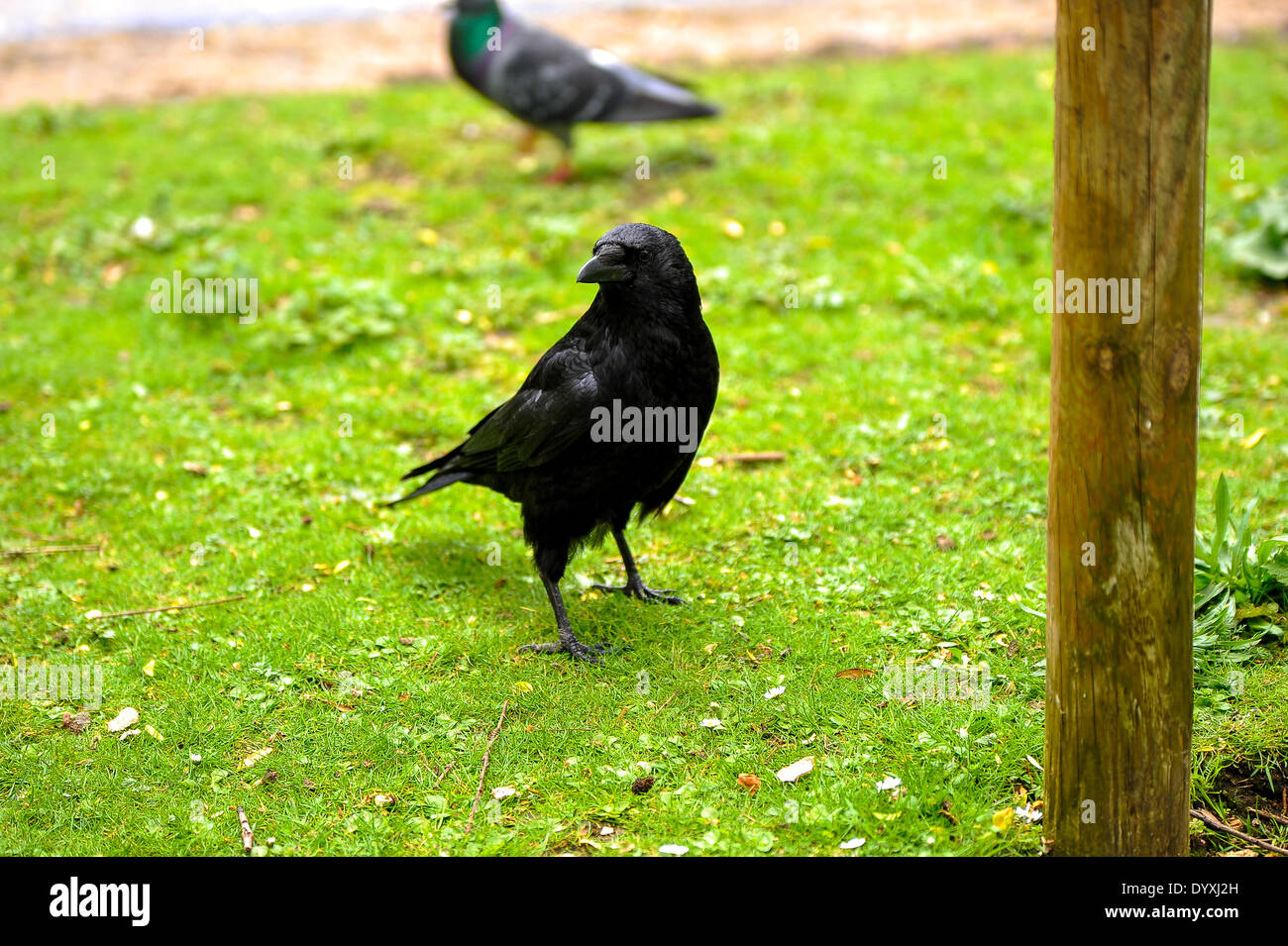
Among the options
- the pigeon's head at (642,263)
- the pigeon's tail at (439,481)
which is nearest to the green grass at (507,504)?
the pigeon's tail at (439,481)

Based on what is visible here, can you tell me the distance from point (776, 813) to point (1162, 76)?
2423 millimetres

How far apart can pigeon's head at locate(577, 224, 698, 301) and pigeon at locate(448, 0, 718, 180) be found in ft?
16.3

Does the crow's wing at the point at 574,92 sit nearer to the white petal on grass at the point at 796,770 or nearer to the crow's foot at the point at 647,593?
the crow's foot at the point at 647,593

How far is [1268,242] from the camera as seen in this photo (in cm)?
757

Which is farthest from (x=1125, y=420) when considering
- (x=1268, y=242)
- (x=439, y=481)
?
(x=1268, y=242)

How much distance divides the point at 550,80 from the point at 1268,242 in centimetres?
527

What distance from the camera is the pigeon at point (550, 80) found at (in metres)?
9.09

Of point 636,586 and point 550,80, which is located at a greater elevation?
point 550,80

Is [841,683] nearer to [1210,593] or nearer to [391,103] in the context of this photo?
[1210,593]

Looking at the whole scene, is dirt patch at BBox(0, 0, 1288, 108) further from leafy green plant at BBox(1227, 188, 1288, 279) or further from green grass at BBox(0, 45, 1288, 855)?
leafy green plant at BBox(1227, 188, 1288, 279)

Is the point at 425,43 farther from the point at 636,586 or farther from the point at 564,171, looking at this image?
the point at 636,586

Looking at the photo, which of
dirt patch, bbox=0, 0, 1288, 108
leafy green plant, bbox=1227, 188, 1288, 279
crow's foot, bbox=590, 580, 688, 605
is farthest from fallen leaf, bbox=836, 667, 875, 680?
dirt patch, bbox=0, 0, 1288, 108

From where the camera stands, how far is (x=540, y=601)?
514 cm

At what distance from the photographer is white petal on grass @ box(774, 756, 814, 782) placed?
3914mm
